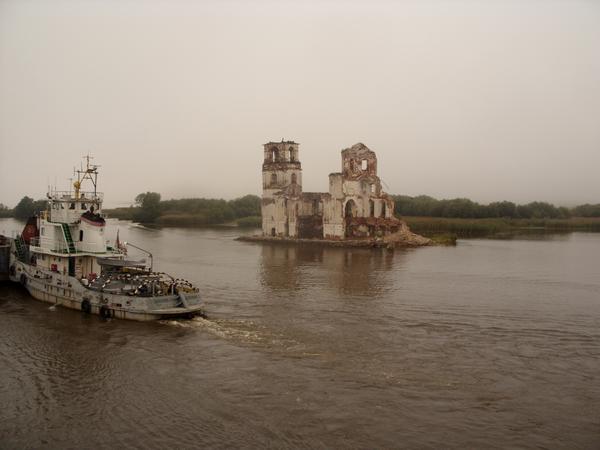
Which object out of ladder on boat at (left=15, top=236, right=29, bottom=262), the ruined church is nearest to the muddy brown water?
ladder on boat at (left=15, top=236, right=29, bottom=262)

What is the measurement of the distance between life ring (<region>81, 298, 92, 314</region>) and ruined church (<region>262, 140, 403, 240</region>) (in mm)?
41437

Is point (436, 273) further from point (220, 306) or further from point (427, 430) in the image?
point (427, 430)

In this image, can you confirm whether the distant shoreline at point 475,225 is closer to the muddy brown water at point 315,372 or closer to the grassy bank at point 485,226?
the grassy bank at point 485,226

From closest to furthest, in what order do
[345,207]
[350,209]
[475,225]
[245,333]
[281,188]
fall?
[245,333] → [345,207] → [350,209] → [281,188] → [475,225]

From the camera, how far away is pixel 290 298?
2844 centimetres

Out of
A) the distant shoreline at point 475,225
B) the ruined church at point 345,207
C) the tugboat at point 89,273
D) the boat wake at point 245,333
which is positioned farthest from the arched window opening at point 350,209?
the boat wake at point 245,333

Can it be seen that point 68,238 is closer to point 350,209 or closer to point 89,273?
point 89,273

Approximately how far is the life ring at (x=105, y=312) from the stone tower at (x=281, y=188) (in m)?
45.4

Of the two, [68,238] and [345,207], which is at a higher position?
[345,207]

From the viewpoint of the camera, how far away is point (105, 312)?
23.5 meters

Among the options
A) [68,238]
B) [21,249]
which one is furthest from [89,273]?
[21,249]

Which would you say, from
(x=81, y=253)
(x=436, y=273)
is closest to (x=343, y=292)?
(x=436, y=273)

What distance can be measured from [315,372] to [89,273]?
51.2 ft

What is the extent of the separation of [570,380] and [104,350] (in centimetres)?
1616
